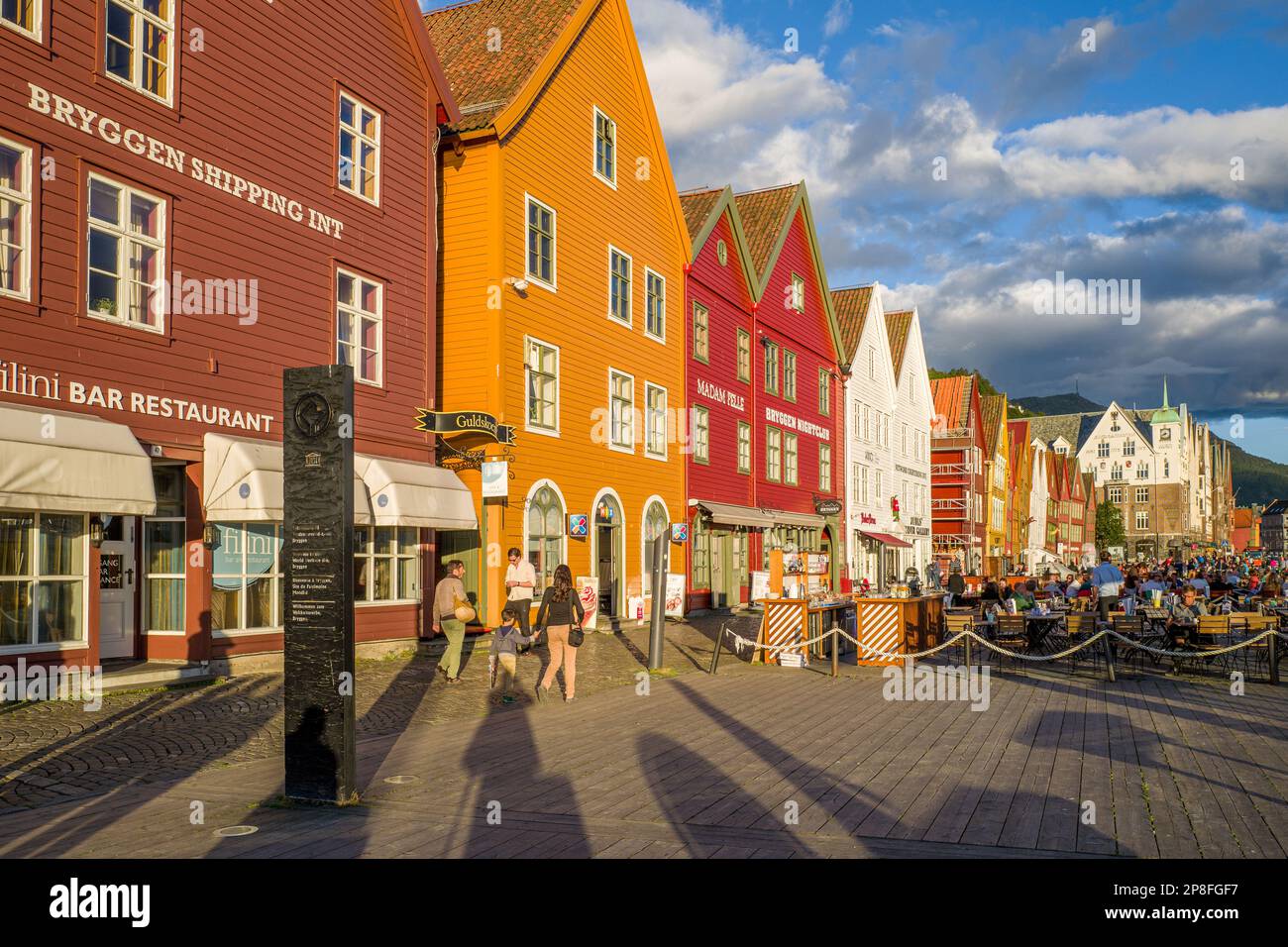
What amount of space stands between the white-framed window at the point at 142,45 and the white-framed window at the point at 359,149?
3.75m

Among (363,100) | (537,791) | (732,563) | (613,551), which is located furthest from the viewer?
Answer: (732,563)

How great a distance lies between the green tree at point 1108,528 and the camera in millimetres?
113188

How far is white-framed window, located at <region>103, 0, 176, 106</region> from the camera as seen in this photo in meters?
14.5

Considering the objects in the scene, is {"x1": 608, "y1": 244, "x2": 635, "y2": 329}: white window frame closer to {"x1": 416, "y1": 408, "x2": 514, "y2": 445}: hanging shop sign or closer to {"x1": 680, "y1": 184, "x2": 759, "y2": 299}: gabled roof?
{"x1": 680, "y1": 184, "x2": 759, "y2": 299}: gabled roof

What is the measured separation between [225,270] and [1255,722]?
14318 millimetres

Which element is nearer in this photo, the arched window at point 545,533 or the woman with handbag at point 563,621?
the woman with handbag at point 563,621

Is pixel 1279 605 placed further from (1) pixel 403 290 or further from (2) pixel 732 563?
(1) pixel 403 290

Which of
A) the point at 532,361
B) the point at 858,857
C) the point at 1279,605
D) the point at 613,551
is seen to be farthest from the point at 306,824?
the point at 1279,605

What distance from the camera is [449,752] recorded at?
1086cm

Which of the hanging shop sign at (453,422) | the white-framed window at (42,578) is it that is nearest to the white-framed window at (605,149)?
the hanging shop sign at (453,422)

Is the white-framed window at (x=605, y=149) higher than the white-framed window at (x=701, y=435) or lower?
higher

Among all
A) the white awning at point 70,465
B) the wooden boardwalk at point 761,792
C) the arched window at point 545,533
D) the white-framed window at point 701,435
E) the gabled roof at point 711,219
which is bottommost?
the wooden boardwalk at point 761,792

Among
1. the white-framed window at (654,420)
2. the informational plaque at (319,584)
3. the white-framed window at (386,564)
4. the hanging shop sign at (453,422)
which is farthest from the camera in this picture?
the white-framed window at (654,420)

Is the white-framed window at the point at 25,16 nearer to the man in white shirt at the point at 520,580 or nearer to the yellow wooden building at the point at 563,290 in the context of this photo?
the man in white shirt at the point at 520,580
